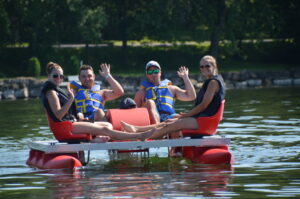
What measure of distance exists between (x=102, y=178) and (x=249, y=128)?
24.0 feet

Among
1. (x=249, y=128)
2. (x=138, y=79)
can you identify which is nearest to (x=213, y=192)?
(x=249, y=128)

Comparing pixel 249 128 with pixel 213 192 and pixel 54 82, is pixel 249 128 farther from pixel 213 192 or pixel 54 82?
pixel 213 192

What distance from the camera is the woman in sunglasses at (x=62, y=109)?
40.4ft

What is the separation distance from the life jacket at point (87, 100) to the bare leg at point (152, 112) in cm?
98

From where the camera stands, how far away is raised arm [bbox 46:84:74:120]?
12234 millimetres

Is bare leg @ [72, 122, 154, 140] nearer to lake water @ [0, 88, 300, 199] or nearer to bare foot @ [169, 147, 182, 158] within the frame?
lake water @ [0, 88, 300, 199]

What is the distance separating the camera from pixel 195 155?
41.8 feet

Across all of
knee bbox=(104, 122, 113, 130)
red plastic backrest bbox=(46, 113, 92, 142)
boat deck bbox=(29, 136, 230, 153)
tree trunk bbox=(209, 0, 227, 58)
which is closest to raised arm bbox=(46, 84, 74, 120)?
red plastic backrest bbox=(46, 113, 92, 142)

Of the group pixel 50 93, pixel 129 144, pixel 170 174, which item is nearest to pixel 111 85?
pixel 50 93

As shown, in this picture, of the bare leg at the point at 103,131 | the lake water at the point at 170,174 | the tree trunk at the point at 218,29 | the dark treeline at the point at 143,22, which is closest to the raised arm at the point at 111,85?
the lake water at the point at 170,174

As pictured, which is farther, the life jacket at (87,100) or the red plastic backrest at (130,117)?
the life jacket at (87,100)

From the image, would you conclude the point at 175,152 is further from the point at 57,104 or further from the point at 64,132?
the point at 57,104

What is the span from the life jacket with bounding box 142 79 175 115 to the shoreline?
21.8m

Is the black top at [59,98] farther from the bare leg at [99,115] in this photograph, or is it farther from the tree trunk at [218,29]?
the tree trunk at [218,29]
